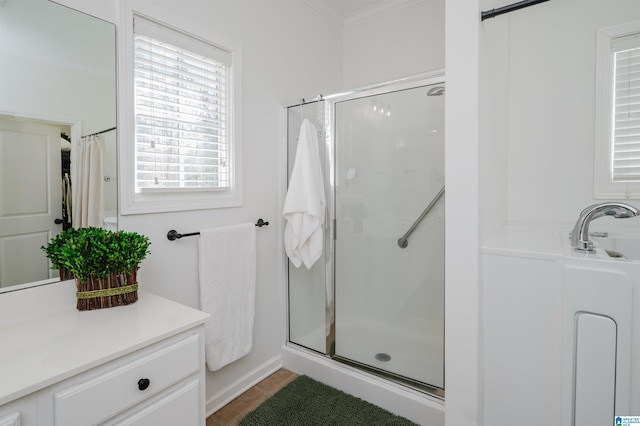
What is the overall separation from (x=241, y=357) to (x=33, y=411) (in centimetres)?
126

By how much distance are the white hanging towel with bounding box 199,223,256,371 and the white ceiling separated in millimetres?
1947

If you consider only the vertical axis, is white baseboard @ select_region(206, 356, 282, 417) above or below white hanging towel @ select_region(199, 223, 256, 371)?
below

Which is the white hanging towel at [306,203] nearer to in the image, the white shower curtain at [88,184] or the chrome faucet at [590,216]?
the white shower curtain at [88,184]

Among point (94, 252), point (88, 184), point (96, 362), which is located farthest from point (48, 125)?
point (96, 362)

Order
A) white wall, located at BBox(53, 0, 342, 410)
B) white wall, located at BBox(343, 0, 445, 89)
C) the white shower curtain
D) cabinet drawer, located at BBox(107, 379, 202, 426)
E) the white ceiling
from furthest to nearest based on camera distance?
1. the white ceiling
2. white wall, located at BBox(343, 0, 445, 89)
3. white wall, located at BBox(53, 0, 342, 410)
4. the white shower curtain
5. cabinet drawer, located at BBox(107, 379, 202, 426)

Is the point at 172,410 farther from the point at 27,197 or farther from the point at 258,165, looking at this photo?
the point at 258,165

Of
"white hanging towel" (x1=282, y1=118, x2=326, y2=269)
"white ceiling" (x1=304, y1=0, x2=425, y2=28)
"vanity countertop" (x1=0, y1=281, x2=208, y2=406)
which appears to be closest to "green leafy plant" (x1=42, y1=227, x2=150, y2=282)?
"vanity countertop" (x1=0, y1=281, x2=208, y2=406)

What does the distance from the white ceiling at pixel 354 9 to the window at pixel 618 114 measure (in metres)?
1.39

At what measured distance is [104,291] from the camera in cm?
121

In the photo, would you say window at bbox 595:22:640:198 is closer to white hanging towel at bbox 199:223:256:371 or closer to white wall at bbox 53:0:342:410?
white wall at bbox 53:0:342:410

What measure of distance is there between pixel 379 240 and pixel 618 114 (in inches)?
56.8

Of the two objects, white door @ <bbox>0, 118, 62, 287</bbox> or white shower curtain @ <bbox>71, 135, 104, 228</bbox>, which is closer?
white door @ <bbox>0, 118, 62, 287</bbox>

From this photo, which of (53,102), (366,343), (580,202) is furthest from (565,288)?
(53,102)

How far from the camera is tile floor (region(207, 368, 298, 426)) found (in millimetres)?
1757
